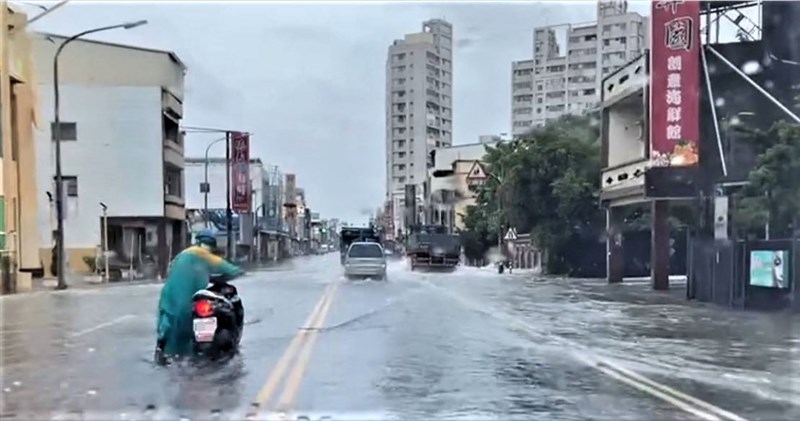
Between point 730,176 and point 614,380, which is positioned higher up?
point 730,176

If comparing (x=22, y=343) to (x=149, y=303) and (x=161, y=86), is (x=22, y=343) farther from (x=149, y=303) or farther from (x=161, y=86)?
(x=161, y=86)

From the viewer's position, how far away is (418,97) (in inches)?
3260

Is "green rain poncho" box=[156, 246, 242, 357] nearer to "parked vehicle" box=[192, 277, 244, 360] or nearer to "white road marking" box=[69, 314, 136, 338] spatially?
"parked vehicle" box=[192, 277, 244, 360]

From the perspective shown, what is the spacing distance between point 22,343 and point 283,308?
832 centimetres

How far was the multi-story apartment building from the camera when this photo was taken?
62.9 m

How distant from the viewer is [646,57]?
1288 inches

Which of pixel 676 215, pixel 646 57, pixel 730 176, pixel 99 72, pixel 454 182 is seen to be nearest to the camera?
pixel 730 176

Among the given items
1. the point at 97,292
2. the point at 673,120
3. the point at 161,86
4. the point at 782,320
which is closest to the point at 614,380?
the point at 782,320

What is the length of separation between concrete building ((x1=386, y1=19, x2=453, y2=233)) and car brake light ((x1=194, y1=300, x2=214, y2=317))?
41555mm

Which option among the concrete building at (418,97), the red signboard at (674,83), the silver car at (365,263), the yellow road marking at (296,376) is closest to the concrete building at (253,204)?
the silver car at (365,263)

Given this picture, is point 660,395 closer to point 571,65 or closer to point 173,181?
point 173,181

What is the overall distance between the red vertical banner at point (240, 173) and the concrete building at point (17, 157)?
8.24 metres

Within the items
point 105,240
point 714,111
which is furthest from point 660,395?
point 105,240

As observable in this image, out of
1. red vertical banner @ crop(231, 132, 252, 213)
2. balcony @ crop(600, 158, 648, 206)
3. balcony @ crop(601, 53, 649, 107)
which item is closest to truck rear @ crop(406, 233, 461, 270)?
red vertical banner @ crop(231, 132, 252, 213)
